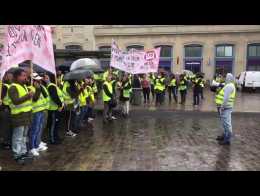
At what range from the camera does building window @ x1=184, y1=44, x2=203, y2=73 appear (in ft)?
127

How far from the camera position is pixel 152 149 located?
28.8 feet

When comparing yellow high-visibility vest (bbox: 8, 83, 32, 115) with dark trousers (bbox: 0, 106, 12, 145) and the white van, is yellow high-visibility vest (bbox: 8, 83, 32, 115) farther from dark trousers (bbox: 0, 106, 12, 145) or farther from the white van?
the white van

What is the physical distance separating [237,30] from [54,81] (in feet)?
104

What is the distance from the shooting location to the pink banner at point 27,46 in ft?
22.4

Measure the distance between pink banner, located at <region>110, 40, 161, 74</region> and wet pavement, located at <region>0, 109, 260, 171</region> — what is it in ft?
9.43

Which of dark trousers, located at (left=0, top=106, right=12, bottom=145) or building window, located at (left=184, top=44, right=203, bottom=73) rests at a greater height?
building window, located at (left=184, top=44, right=203, bottom=73)

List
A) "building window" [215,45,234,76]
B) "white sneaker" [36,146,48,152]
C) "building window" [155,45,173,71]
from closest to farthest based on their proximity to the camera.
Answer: "white sneaker" [36,146,48,152]
"building window" [215,45,234,76]
"building window" [155,45,173,71]

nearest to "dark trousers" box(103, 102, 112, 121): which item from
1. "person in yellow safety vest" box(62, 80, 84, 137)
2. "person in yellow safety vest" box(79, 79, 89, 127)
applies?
"person in yellow safety vest" box(79, 79, 89, 127)

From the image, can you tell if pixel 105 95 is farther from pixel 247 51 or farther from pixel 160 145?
pixel 247 51

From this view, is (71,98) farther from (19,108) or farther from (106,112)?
(106,112)

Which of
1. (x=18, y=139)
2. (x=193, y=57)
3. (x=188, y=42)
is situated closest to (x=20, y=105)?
(x=18, y=139)

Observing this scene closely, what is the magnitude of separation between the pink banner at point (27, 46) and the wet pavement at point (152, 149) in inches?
80.0

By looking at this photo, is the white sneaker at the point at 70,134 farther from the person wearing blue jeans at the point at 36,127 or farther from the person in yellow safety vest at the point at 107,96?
the person in yellow safety vest at the point at 107,96

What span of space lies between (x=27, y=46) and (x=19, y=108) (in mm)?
1231
